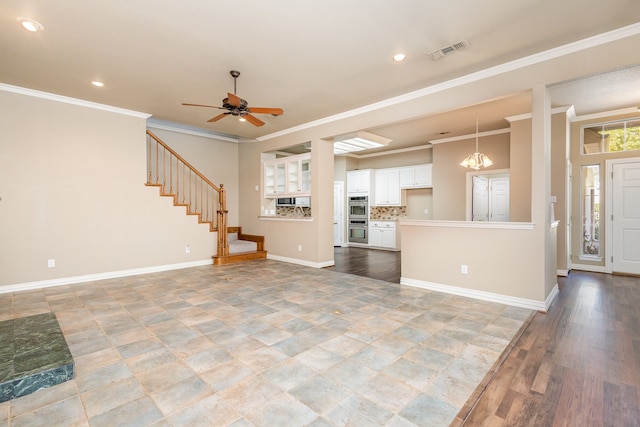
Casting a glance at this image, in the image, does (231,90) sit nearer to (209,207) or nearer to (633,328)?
(209,207)

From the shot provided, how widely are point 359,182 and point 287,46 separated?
6.17m

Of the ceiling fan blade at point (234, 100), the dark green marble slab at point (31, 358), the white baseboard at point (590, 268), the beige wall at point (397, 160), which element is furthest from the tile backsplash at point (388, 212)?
the dark green marble slab at point (31, 358)

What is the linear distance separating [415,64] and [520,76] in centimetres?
124

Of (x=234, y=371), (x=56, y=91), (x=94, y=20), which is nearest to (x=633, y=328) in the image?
(x=234, y=371)

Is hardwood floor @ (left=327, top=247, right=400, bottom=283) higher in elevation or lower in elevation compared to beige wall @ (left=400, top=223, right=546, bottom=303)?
lower

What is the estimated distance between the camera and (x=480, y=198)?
7.10 metres

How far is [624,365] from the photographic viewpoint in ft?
7.55

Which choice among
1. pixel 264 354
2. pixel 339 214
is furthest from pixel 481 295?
pixel 339 214

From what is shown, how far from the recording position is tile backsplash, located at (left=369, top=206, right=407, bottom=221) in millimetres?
8609

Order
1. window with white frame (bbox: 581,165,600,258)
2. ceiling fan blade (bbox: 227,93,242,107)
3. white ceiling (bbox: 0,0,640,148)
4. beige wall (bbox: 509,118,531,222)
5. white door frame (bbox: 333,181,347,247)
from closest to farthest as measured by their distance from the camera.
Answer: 1. white ceiling (bbox: 0,0,640,148)
2. ceiling fan blade (bbox: 227,93,242,107)
3. beige wall (bbox: 509,118,531,222)
4. window with white frame (bbox: 581,165,600,258)
5. white door frame (bbox: 333,181,347,247)

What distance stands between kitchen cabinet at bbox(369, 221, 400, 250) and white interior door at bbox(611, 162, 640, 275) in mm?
4373

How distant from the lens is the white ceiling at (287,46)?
2.63 meters

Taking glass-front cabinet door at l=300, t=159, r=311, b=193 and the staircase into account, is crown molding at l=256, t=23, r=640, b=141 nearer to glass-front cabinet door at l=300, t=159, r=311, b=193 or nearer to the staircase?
glass-front cabinet door at l=300, t=159, r=311, b=193

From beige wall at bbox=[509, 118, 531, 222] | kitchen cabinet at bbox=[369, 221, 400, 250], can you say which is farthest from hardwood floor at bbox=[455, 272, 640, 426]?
kitchen cabinet at bbox=[369, 221, 400, 250]
